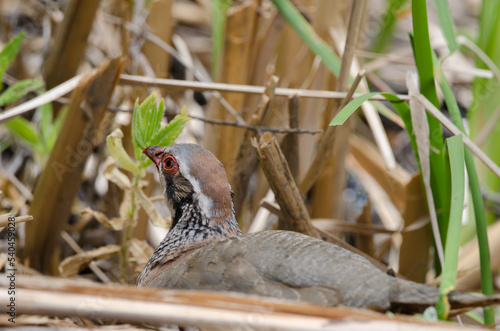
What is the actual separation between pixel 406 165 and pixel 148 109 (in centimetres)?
320

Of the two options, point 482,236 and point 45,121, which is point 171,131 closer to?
point 45,121

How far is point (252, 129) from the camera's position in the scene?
3.11m

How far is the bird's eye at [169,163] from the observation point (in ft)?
9.02

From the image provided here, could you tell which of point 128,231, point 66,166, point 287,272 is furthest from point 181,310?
point 66,166

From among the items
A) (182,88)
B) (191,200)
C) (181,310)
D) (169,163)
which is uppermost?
(182,88)

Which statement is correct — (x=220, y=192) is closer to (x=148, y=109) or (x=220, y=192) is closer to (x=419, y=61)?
(x=148, y=109)

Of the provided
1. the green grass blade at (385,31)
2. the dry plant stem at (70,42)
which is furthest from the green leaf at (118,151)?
the green grass blade at (385,31)

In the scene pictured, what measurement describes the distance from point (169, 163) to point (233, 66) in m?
1.17

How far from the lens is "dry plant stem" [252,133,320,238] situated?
8.73ft

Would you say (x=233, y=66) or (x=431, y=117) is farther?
(x=233, y=66)

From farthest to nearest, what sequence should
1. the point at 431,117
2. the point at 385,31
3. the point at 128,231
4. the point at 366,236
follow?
the point at 385,31, the point at 366,236, the point at 128,231, the point at 431,117

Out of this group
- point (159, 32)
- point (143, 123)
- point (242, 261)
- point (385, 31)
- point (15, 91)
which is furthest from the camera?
point (385, 31)

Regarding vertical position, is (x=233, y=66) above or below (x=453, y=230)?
above

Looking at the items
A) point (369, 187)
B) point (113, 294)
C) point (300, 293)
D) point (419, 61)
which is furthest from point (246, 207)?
point (113, 294)
